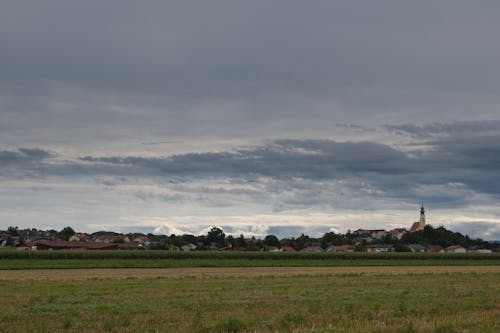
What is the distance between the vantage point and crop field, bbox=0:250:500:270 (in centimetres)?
8012

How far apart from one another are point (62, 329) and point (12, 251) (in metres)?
73.2

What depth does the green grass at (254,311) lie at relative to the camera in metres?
17.9

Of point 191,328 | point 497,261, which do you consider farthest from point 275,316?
point 497,261

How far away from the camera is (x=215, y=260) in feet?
301

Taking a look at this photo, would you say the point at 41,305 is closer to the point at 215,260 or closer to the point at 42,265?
the point at 42,265

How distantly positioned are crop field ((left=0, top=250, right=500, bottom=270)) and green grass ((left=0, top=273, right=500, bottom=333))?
49.3 m

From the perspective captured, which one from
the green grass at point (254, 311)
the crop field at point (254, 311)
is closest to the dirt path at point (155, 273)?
the crop field at point (254, 311)

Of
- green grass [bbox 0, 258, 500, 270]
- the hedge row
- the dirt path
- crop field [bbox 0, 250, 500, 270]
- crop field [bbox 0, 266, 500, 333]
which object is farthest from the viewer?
the hedge row

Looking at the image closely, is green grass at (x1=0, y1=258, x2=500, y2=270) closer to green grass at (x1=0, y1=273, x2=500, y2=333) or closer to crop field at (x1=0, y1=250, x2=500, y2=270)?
crop field at (x1=0, y1=250, x2=500, y2=270)

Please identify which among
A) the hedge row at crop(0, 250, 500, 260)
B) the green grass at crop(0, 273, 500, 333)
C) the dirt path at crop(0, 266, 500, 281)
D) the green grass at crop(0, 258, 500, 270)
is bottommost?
the green grass at crop(0, 273, 500, 333)

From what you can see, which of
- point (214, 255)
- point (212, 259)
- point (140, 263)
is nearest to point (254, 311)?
point (140, 263)

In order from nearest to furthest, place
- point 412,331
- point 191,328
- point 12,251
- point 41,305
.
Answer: point 412,331
point 191,328
point 41,305
point 12,251

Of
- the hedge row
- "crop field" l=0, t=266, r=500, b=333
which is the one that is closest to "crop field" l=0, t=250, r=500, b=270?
the hedge row

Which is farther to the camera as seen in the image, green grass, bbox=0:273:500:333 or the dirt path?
the dirt path
